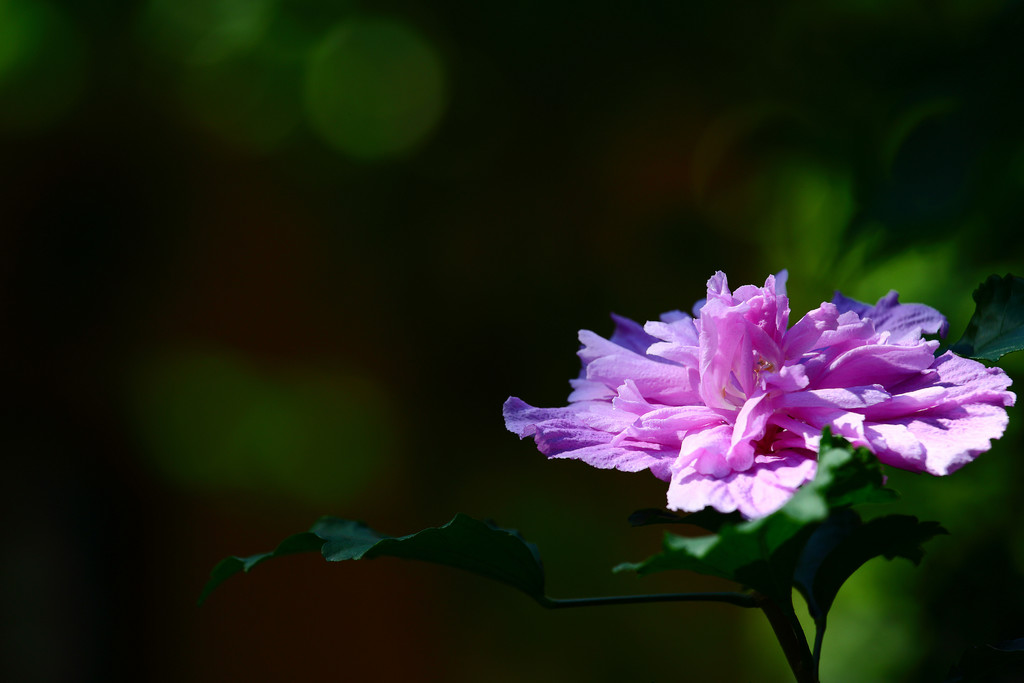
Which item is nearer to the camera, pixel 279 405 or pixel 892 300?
pixel 892 300

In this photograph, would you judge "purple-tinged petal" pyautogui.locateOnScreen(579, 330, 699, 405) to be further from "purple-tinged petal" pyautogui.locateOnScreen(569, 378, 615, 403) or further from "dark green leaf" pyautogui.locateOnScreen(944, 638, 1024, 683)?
"dark green leaf" pyautogui.locateOnScreen(944, 638, 1024, 683)

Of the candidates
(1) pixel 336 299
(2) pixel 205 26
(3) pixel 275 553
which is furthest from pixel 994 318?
(2) pixel 205 26

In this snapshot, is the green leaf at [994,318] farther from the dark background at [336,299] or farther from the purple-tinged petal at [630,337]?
the dark background at [336,299]

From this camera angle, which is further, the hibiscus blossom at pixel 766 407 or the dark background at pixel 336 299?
the dark background at pixel 336 299

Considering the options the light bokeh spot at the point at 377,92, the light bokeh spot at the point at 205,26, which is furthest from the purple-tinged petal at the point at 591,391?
the light bokeh spot at the point at 205,26

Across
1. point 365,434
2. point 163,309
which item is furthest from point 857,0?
point 163,309

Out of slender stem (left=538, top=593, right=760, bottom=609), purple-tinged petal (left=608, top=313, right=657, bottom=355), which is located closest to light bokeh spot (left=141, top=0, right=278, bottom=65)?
purple-tinged petal (left=608, top=313, right=657, bottom=355)

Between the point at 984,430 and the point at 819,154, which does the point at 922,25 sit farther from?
the point at 984,430
